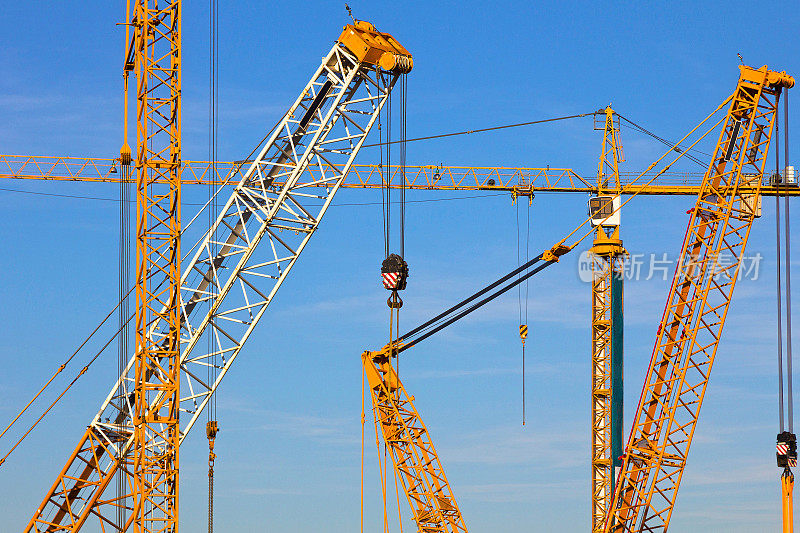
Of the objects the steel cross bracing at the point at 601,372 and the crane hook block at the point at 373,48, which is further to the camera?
the steel cross bracing at the point at 601,372

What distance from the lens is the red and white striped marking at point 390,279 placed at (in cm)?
6556

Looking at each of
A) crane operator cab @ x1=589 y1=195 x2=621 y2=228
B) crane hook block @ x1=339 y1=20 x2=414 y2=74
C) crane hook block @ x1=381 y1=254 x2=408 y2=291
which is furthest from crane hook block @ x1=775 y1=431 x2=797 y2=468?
crane operator cab @ x1=589 y1=195 x2=621 y2=228

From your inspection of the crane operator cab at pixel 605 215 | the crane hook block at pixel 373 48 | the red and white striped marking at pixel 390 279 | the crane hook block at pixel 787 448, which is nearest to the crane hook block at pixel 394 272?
the red and white striped marking at pixel 390 279

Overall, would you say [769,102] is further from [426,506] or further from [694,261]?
[426,506]

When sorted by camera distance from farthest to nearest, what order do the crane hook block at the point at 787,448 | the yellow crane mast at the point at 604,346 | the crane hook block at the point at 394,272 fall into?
the yellow crane mast at the point at 604,346
the crane hook block at the point at 394,272
the crane hook block at the point at 787,448

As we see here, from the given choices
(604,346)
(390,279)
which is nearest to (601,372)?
(604,346)

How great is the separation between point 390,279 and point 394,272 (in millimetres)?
431

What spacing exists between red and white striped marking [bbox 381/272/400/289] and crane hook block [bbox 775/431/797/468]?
20.1 metres

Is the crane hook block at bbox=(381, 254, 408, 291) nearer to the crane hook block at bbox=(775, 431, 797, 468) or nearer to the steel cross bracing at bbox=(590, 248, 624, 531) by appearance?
the crane hook block at bbox=(775, 431, 797, 468)

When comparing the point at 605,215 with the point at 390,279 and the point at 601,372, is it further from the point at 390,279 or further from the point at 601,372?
the point at 390,279

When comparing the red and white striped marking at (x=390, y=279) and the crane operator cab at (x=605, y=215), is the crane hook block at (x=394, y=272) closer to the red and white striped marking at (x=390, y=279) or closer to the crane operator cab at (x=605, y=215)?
the red and white striped marking at (x=390, y=279)

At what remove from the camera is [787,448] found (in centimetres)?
5991

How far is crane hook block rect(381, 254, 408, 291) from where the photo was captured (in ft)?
215

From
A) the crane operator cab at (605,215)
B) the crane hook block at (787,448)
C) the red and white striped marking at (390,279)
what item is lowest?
the crane hook block at (787,448)
